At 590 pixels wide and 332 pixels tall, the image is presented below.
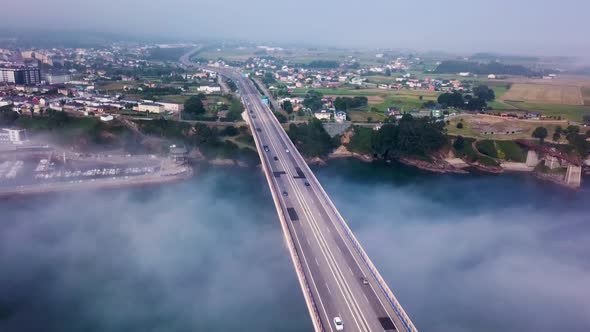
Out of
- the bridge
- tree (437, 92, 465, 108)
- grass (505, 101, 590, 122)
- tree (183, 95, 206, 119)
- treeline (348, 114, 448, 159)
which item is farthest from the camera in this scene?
tree (437, 92, 465, 108)

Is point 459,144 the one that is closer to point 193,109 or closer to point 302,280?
point 193,109

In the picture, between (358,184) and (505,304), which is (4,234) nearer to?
(358,184)

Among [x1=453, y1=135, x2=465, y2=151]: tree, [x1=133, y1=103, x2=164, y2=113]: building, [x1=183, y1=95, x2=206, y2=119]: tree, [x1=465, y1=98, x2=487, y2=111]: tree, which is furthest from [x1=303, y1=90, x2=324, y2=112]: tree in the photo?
[x1=465, y1=98, x2=487, y2=111]: tree

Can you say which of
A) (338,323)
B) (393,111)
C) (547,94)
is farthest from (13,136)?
(547,94)

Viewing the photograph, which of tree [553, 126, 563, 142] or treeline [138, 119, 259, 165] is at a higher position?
tree [553, 126, 563, 142]

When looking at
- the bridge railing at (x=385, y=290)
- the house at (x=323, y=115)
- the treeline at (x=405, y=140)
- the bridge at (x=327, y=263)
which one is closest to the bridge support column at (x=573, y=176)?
the treeline at (x=405, y=140)

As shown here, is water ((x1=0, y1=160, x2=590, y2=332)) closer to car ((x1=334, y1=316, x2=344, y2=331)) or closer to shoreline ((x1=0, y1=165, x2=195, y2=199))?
shoreline ((x1=0, y1=165, x2=195, y2=199))

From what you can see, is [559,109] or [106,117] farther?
[559,109]

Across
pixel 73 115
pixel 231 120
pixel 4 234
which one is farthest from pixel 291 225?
pixel 73 115
